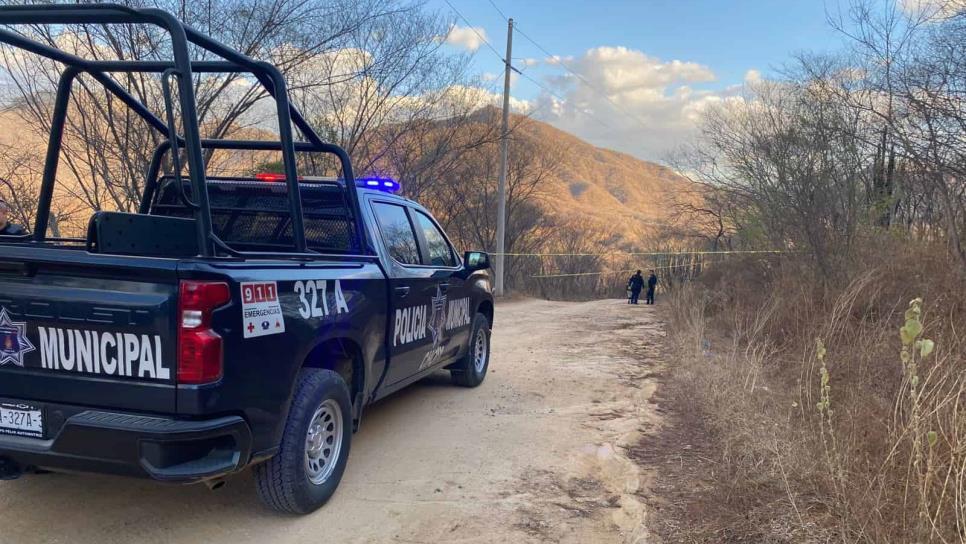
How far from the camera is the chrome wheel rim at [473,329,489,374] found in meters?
6.63

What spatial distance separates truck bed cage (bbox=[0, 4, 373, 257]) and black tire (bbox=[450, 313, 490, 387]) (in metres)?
2.42

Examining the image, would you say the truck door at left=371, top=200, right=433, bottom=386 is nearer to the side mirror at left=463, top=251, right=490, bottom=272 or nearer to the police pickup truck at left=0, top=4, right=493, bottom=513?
the police pickup truck at left=0, top=4, right=493, bottom=513

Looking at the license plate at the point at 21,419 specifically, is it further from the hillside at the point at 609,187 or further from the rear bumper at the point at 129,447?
the hillside at the point at 609,187

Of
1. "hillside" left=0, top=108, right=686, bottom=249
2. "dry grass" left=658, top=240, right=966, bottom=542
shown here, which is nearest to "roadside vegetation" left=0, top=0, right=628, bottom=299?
"hillside" left=0, top=108, right=686, bottom=249

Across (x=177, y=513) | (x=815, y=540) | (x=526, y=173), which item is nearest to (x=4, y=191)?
(x=177, y=513)

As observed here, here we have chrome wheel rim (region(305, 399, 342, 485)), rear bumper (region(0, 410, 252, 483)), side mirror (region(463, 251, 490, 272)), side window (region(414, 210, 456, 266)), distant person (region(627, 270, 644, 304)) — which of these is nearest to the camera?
rear bumper (region(0, 410, 252, 483))

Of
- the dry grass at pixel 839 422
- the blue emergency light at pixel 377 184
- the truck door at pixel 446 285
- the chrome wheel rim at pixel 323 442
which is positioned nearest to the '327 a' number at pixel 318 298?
the chrome wheel rim at pixel 323 442

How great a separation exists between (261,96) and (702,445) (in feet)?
32.3

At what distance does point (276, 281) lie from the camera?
3.04 metres

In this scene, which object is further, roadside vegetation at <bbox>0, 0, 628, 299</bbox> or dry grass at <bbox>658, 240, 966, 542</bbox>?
roadside vegetation at <bbox>0, 0, 628, 299</bbox>

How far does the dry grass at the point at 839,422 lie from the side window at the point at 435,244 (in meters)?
2.64

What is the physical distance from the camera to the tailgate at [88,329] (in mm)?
2621

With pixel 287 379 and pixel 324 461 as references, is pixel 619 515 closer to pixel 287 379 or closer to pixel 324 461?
pixel 324 461

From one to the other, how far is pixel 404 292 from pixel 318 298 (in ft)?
3.99
